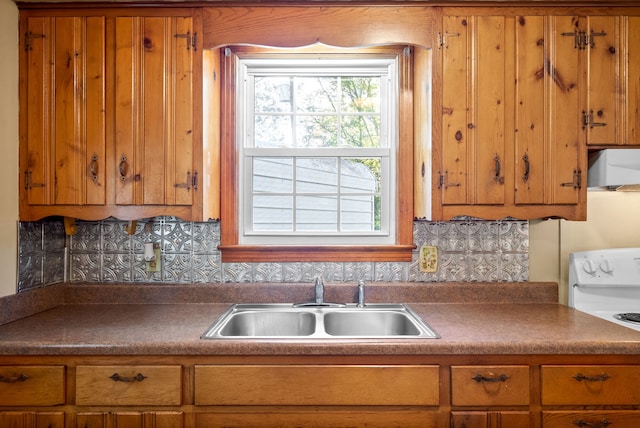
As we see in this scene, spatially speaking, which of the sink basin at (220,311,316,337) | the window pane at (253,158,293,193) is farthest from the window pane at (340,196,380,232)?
the sink basin at (220,311,316,337)

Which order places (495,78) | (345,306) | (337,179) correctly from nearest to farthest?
(495,78) → (345,306) → (337,179)

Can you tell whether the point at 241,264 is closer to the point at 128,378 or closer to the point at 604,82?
the point at 128,378

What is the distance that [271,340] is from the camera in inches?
57.8

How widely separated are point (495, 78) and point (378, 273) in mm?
1087

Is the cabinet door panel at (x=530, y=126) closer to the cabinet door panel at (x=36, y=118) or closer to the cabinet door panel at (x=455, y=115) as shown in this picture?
the cabinet door panel at (x=455, y=115)

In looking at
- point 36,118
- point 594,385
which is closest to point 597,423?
point 594,385

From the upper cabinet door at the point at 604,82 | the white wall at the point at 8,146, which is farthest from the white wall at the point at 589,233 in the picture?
the white wall at the point at 8,146

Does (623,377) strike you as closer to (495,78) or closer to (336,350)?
(336,350)

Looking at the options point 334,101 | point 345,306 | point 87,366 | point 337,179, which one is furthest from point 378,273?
point 87,366

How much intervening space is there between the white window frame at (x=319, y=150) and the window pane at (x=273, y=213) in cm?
4

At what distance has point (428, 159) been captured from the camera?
6.05 feet

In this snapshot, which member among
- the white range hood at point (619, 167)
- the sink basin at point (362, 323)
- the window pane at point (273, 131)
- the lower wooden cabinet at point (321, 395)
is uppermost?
the window pane at point (273, 131)

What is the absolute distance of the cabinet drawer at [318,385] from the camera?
1438 millimetres

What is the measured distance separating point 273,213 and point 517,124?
128 centimetres
